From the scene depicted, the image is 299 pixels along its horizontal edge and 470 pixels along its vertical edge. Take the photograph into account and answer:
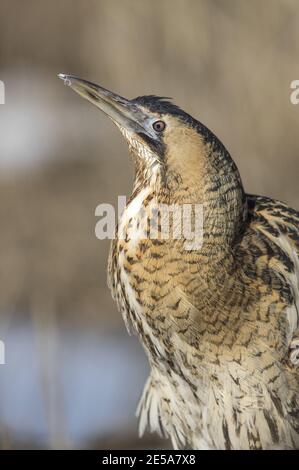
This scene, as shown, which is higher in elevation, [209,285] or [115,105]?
[115,105]

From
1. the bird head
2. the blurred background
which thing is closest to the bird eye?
the bird head

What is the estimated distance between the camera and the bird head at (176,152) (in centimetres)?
293

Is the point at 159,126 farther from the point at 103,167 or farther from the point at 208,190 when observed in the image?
the point at 103,167

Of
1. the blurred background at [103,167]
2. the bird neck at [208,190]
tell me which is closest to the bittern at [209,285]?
the bird neck at [208,190]

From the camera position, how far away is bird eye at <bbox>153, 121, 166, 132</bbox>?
2.95m

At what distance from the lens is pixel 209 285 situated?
3066 millimetres

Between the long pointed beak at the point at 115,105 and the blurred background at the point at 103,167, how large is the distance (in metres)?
1.59

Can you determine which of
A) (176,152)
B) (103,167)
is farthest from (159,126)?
(103,167)

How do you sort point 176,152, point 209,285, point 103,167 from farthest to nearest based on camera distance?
point 103,167, point 209,285, point 176,152

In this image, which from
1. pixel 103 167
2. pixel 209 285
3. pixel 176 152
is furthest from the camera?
pixel 103 167

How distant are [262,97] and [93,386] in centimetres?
167

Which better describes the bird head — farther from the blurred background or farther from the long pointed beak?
the blurred background

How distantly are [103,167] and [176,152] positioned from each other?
3.70 metres

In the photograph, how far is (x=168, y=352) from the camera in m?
3.19
